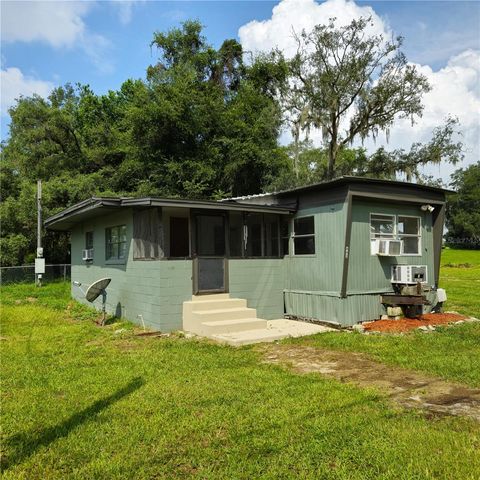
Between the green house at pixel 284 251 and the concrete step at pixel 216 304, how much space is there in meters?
0.04

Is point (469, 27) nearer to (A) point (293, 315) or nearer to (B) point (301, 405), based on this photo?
(A) point (293, 315)

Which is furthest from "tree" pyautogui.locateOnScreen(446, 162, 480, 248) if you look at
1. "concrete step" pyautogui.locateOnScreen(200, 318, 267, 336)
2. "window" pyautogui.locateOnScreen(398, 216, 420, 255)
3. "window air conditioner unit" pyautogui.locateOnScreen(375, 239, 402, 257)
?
"concrete step" pyautogui.locateOnScreen(200, 318, 267, 336)

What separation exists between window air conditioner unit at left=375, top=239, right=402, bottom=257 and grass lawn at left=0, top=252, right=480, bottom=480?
9.57ft

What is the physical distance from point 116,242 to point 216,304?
11.5 feet

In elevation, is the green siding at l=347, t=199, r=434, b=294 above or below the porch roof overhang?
below

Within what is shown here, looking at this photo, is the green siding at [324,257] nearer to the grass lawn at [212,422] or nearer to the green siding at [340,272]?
the green siding at [340,272]

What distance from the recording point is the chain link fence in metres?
17.1

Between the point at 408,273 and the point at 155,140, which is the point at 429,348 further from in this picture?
the point at 155,140

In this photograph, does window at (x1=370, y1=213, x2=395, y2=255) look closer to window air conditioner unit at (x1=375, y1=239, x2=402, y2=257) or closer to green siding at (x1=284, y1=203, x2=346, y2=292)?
window air conditioner unit at (x1=375, y1=239, x2=402, y2=257)

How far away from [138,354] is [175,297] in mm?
2089

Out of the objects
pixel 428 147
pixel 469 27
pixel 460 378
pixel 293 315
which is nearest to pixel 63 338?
pixel 293 315

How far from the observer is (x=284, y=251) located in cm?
1034

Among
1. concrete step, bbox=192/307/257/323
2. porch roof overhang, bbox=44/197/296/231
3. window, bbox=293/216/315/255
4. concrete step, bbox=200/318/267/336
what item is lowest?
concrete step, bbox=200/318/267/336

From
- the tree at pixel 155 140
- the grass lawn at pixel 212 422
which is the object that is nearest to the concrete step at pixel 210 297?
the grass lawn at pixel 212 422
